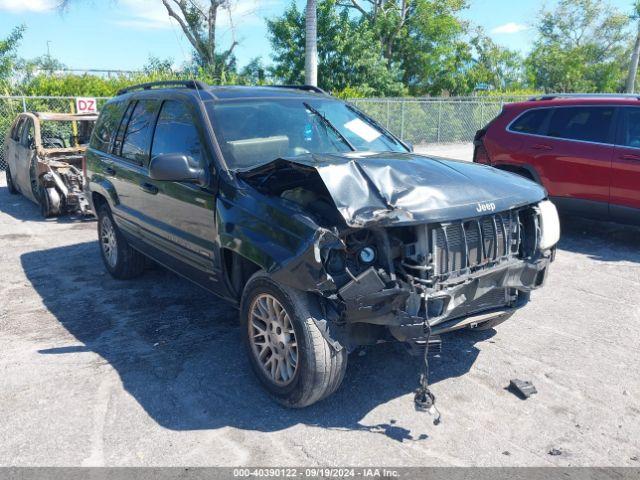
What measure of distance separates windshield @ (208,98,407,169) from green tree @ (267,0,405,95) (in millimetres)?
16966

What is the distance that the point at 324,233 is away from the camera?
9.80 feet

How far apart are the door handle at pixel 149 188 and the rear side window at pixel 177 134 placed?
0.27 meters

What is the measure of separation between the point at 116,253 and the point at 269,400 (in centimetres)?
320

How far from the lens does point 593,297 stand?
5488 mm

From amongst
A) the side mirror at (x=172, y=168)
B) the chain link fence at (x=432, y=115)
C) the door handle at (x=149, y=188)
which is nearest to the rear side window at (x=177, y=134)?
the side mirror at (x=172, y=168)

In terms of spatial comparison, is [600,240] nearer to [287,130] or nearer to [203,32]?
[287,130]

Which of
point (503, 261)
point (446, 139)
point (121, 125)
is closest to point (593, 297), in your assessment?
point (503, 261)

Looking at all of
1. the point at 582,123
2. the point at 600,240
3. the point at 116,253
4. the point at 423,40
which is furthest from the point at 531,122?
the point at 423,40

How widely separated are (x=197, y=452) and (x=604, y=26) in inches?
1774

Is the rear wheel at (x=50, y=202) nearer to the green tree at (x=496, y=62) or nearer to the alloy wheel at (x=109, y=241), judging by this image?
the alloy wheel at (x=109, y=241)

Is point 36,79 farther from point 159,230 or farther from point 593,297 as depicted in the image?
point 593,297

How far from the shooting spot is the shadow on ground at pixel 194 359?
11.2 ft

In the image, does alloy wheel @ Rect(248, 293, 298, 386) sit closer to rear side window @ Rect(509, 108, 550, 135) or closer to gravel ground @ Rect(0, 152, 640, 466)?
gravel ground @ Rect(0, 152, 640, 466)

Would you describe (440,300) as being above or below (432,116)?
below
